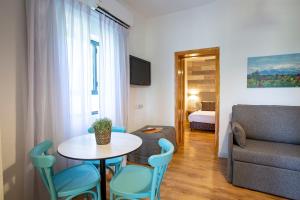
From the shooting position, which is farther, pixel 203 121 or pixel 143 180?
pixel 203 121

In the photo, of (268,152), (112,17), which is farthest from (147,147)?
(112,17)

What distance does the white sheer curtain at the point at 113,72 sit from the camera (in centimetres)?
257

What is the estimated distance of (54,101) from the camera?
1819 mm

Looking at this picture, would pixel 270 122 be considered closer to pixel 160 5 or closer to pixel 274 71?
pixel 274 71

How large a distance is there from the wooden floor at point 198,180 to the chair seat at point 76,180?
37.6 inches

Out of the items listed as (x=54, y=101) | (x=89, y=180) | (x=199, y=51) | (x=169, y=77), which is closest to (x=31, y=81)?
(x=54, y=101)

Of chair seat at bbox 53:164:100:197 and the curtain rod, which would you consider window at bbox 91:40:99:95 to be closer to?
the curtain rod

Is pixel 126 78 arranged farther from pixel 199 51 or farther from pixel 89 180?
pixel 89 180

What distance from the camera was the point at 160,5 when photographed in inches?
130

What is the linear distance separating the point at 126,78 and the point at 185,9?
6.39 ft

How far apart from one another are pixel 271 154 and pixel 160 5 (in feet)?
10.1

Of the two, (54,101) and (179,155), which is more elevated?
(54,101)

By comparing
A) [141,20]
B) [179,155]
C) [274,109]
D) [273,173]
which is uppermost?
[141,20]

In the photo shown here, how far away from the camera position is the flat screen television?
3.24 meters
